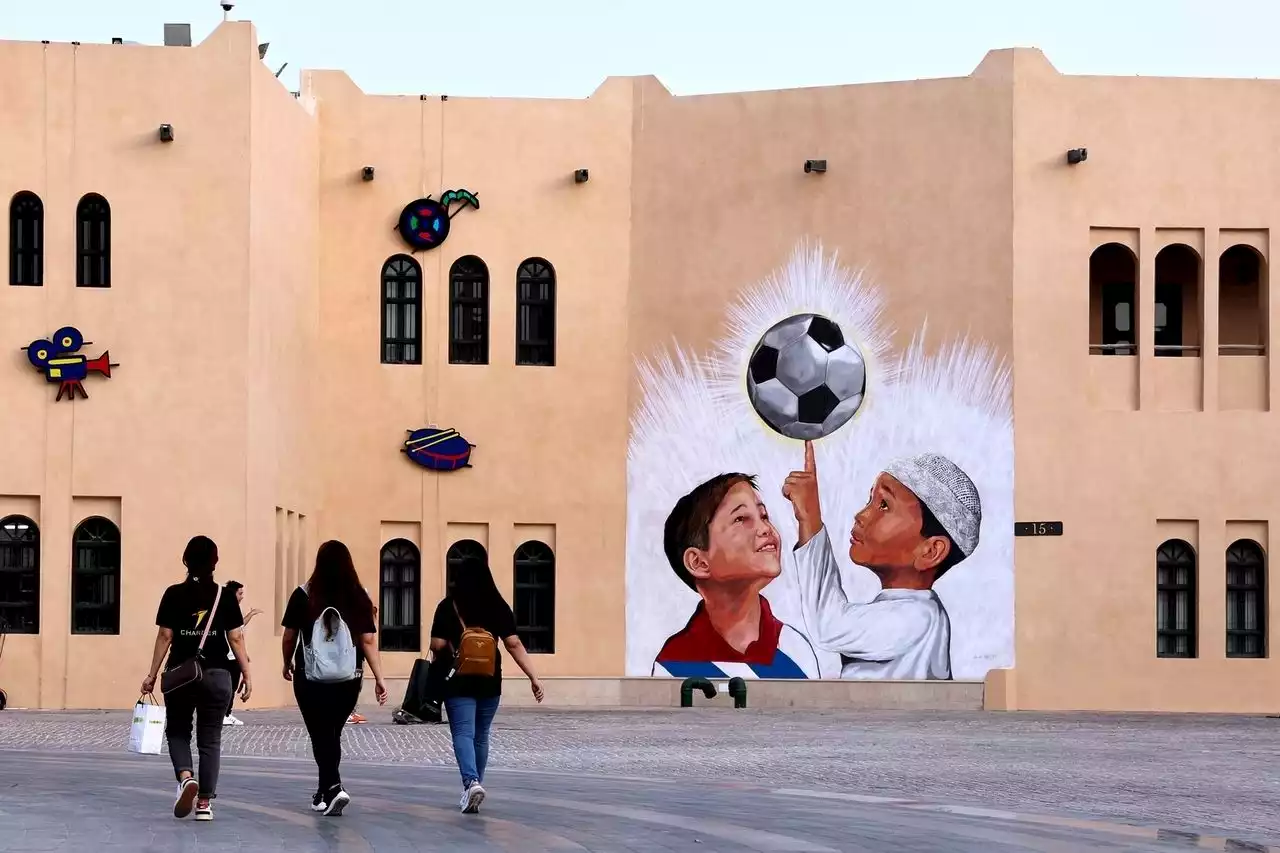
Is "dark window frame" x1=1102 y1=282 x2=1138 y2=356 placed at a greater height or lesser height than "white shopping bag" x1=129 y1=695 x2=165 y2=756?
greater

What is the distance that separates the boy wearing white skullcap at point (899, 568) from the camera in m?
31.9

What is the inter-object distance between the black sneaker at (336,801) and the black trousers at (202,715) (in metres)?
0.70

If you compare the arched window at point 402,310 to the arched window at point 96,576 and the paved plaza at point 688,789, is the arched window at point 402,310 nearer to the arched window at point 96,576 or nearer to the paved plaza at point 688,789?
the arched window at point 96,576

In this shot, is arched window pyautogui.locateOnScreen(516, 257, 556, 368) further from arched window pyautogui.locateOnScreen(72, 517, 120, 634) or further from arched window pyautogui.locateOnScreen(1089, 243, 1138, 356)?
arched window pyautogui.locateOnScreen(1089, 243, 1138, 356)

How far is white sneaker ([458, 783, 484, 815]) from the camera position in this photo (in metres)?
13.3

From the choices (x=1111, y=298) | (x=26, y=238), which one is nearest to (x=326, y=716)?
(x=26, y=238)

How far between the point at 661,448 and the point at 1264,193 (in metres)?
9.75

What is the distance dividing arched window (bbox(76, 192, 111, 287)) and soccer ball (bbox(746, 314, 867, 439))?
966cm

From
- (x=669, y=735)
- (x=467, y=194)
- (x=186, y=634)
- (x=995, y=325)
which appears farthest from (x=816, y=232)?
(x=186, y=634)

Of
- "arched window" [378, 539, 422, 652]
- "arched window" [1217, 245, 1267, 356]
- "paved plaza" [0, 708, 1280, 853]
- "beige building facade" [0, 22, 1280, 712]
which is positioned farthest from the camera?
"arched window" [378, 539, 422, 652]

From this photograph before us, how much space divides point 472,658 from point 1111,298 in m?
21.9

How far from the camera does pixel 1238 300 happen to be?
→ 33.5 meters

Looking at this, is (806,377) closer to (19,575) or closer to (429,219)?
(429,219)

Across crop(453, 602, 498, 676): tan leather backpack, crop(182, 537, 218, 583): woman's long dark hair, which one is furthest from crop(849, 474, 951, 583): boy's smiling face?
crop(182, 537, 218, 583): woman's long dark hair
